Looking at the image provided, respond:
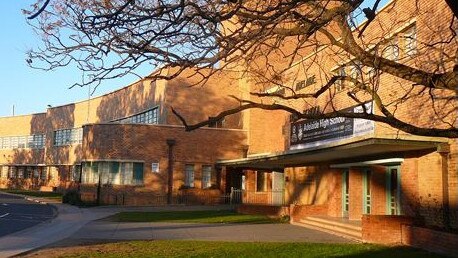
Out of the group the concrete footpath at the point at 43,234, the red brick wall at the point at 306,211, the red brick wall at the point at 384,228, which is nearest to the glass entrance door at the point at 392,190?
the red brick wall at the point at 384,228

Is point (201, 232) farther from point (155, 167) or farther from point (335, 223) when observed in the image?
point (155, 167)

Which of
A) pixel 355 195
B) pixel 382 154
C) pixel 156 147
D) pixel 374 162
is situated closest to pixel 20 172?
pixel 156 147

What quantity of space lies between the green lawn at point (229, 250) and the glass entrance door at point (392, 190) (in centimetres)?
395

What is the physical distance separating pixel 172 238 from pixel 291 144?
13.5m

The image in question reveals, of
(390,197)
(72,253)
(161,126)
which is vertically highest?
(161,126)

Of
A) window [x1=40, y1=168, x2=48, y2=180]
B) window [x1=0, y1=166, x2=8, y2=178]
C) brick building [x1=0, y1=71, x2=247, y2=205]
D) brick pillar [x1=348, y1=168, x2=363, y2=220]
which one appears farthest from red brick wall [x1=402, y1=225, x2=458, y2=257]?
window [x1=0, y1=166, x2=8, y2=178]

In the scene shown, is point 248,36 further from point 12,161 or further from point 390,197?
point 12,161

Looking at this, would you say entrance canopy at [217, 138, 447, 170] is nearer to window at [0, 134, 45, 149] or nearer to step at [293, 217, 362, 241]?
step at [293, 217, 362, 241]

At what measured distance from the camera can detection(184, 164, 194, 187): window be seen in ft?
132

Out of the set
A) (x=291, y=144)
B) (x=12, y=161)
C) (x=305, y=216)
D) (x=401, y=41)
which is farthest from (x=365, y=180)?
(x=12, y=161)

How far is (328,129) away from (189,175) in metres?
16.9

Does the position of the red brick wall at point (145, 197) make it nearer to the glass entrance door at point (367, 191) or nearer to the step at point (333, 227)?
the step at point (333, 227)

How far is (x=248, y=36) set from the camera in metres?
8.75

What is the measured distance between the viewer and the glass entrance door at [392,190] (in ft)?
64.5
